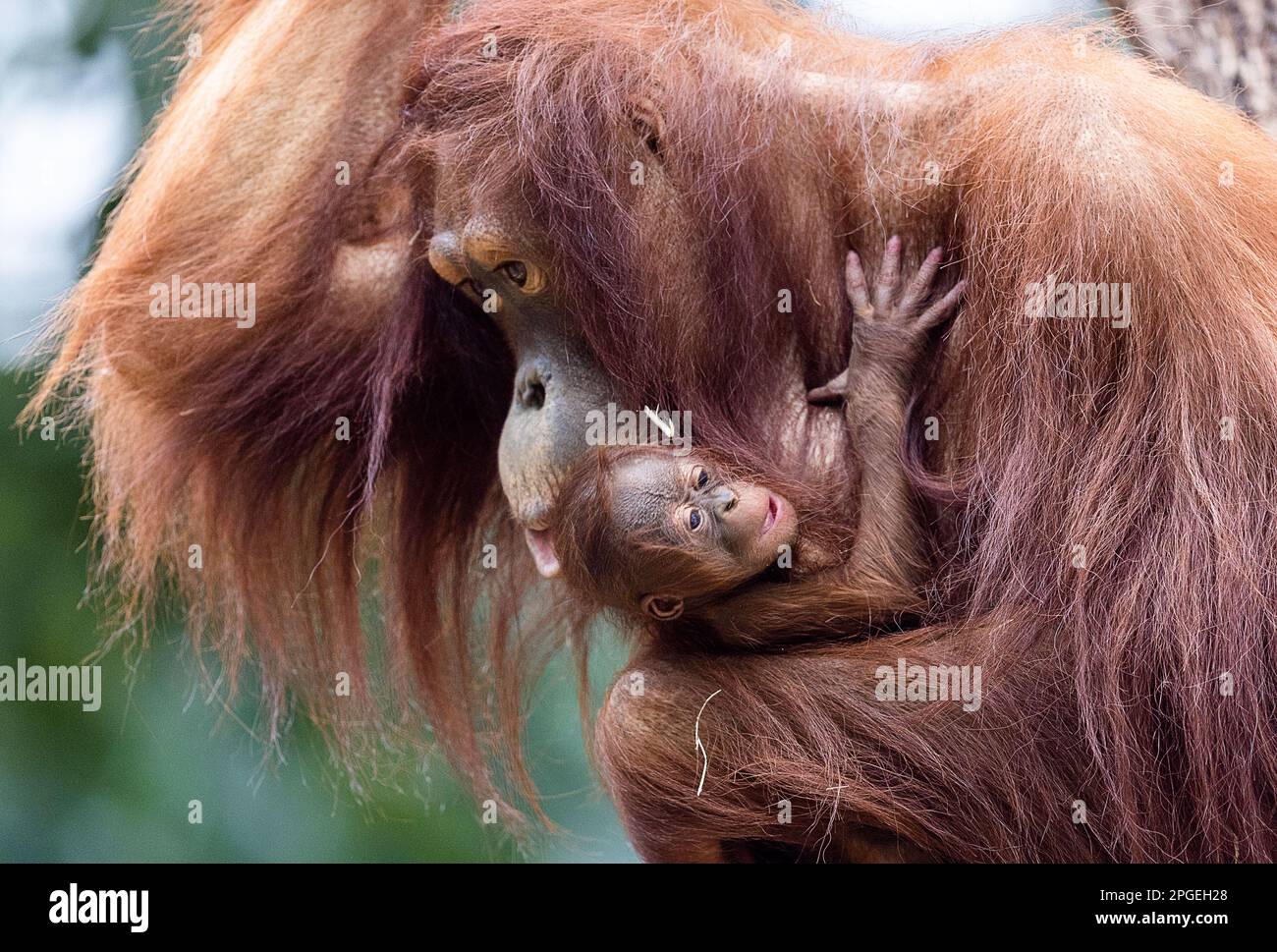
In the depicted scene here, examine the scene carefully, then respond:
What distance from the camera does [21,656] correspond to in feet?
12.3

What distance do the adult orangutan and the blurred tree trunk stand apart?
1.21ft

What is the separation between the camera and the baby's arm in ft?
5.85

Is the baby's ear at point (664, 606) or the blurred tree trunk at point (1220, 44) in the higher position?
the blurred tree trunk at point (1220, 44)

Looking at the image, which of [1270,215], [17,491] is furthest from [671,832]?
[17,491]

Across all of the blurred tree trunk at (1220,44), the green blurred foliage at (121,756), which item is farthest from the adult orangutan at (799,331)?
the green blurred foliage at (121,756)

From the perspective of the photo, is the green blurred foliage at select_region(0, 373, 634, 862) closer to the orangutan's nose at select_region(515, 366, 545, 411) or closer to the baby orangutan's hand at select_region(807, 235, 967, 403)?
the orangutan's nose at select_region(515, 366, 545, 411)

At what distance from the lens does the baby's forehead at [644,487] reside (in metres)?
1.86

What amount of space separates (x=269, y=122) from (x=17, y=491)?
7.66 ft

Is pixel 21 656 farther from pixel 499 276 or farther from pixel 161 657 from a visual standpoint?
pixel 499 276

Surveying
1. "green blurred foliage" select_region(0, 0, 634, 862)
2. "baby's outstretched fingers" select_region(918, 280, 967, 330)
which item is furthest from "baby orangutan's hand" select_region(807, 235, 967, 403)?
"green blurred foliage" select_region(0, 0, 634, 862)

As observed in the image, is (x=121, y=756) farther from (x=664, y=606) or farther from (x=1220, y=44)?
(x=1220, y=44)

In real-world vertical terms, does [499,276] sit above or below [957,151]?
below

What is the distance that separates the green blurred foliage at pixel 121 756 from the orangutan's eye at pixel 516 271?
1.98 metres

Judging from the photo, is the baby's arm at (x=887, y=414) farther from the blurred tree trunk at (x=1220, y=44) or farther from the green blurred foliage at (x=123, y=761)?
the green blurred foliage at (x=123, y=761)
